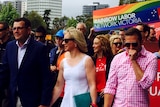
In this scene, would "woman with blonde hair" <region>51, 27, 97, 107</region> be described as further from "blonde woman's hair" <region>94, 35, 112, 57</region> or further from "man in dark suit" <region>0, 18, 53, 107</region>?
"blonde woman's hair" <region>94, 35, 112, 57</region>

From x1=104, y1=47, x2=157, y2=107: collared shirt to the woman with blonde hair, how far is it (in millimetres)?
668

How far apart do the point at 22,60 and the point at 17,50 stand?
0.18 m

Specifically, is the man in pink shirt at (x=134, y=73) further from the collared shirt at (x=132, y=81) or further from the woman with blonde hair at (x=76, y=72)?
the woman with blonde hair at (x=76, y=72)

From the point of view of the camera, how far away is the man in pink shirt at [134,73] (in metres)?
4.46

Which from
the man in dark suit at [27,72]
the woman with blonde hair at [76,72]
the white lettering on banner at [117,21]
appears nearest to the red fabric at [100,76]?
the woman with blonde hair at [76,72]

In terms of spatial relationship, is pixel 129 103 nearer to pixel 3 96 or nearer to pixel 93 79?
pixel 93 79

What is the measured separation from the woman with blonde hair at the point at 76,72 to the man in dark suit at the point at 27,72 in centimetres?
23

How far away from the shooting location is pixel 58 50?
7.25 metres

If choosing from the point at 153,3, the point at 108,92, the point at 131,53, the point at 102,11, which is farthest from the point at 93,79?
the point at 102,11

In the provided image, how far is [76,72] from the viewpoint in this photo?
17.3 feet

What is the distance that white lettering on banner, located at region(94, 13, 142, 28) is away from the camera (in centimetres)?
841

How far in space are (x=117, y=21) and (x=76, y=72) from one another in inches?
159

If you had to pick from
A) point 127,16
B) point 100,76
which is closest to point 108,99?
point 100,76

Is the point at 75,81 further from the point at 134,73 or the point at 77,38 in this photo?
the point at 134,73
